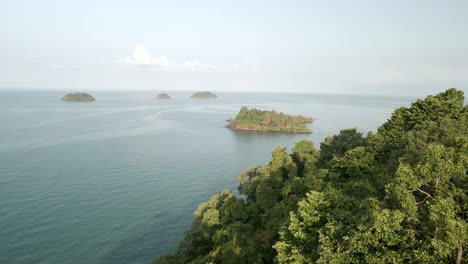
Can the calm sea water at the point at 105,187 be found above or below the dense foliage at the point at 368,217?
below

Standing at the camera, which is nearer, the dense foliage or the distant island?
the dense foliage

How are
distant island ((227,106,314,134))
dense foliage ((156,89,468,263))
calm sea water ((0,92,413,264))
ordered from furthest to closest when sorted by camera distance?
distant island ((227,106,314,134))
calm sea water ((0,92,413,264))
dense foliage ((156,89,468,263))

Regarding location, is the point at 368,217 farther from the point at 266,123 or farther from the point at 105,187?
the point at 266,123

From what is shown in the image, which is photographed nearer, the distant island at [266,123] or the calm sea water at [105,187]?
the calm sea water at [105,187]

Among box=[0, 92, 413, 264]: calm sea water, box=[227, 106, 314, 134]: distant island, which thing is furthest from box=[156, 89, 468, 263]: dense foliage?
box=[227, 106, 314, 134]: distant island

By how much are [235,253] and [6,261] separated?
28909mm

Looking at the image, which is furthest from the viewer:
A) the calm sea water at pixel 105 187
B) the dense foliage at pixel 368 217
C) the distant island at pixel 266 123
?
the distant island at pixel 266 123

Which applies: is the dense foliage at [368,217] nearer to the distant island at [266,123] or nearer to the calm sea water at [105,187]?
the calm sea water at [105,187]

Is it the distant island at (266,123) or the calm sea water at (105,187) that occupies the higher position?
the distant island at (266,123)

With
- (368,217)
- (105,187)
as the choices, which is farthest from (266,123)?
(368,217)

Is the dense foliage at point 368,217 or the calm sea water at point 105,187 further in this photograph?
the calm sea water at point 105,187

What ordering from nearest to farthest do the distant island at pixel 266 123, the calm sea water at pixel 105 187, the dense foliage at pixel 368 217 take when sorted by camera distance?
the dense foliage at pixel 368 217 < the calm sea water at pixel 105 187 < the distant island at pixel 266 123

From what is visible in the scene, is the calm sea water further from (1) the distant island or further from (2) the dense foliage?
(1) the distant island

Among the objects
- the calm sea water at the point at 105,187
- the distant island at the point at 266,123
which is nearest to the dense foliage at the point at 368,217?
the calm sea water at the point at 105,187
